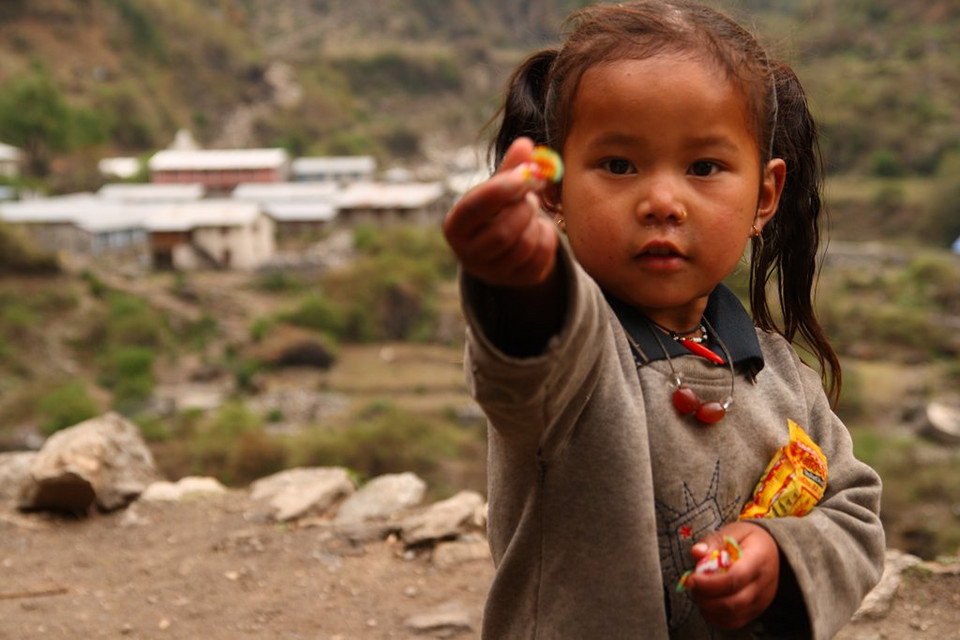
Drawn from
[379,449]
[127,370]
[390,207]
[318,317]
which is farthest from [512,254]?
[390,207]

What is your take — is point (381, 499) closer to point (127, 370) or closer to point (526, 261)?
point (526, 261)

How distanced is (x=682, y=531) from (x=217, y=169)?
3282 centimetres

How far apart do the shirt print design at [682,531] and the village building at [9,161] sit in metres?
31.1

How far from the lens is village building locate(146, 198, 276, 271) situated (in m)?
24.5

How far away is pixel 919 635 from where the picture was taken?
7.64 ft

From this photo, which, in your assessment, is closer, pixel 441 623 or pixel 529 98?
pixel 529 98

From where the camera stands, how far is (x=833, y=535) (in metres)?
1.05

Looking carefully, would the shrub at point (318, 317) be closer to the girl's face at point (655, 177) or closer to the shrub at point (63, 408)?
the shrub at point (63, 408)

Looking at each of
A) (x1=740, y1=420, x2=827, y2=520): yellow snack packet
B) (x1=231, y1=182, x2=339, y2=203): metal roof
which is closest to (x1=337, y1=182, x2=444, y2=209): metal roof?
(x1=231, y1=182, x2=339, y2=203): metal roof

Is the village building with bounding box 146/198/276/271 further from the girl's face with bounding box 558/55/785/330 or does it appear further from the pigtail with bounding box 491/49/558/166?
the girl's face with bounding box 558/55/785/330

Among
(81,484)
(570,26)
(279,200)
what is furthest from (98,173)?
(570,26)

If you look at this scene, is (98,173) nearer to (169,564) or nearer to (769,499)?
(169,564)

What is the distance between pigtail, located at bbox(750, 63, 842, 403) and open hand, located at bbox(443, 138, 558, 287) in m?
0.59

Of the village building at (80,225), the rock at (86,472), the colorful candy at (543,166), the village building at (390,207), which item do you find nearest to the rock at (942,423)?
the rock at (86,472)
